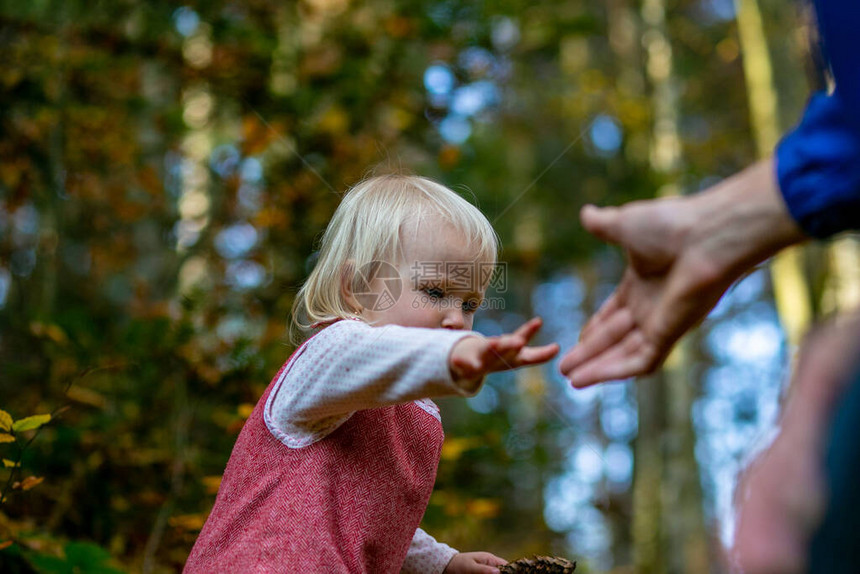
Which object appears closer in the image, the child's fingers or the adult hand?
the adult hand

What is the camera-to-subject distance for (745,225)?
51.8 inches

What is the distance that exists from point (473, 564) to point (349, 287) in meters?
0.78

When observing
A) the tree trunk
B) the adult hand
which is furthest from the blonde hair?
the tree trunk

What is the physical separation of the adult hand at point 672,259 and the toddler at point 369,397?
8.0 inches

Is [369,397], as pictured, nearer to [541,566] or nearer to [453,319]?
[453,319]

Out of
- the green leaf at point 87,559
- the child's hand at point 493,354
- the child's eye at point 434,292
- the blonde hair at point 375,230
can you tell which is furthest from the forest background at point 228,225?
the child's eye at point 434,292

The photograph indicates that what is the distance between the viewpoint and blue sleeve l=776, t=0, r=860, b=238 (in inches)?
44.7

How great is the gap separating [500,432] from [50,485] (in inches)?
80.9

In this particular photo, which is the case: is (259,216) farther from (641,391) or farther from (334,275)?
(641,391)

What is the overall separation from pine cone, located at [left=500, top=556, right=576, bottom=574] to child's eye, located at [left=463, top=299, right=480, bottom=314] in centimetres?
61

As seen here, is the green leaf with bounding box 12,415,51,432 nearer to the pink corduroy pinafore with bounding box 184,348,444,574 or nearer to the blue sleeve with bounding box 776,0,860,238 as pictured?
the pink corduroy pinafore with bounding box 184,348,444,574

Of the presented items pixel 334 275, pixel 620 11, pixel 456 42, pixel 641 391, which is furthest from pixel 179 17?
pixel 620 11

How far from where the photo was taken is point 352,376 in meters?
1.52

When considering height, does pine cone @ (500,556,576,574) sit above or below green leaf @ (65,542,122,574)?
above
